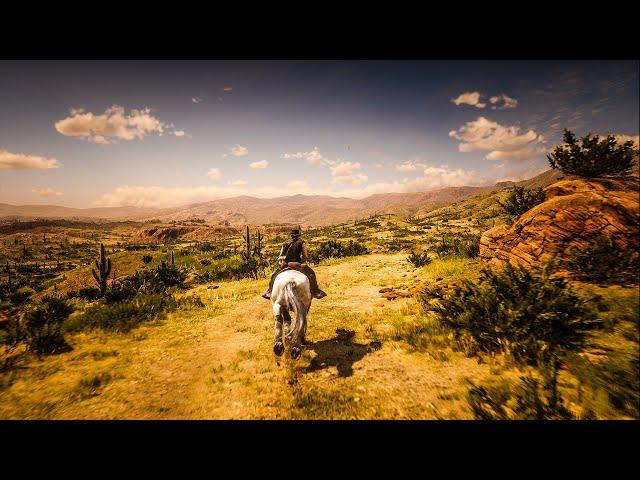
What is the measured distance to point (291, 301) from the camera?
5.69 meters

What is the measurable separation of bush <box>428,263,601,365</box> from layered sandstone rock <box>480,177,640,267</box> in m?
1.72

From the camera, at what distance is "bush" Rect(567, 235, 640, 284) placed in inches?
215

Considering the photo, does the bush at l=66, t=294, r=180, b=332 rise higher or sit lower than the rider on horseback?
lower

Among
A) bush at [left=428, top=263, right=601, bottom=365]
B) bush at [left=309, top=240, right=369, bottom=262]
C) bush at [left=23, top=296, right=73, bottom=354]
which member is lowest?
bush at [left=309, top=240, right=369, bottom=262]

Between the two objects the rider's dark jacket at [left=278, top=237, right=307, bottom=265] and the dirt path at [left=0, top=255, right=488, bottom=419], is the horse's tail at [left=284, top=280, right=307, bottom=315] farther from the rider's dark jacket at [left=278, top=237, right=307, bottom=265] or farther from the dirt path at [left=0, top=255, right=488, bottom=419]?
the dirt path at [left=0, top=255, right=488, bottom=419]

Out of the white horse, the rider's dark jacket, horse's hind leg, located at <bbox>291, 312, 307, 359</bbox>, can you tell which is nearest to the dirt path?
horse's hind leg, located at <bbox>291, 312, 307, 359</bbox>

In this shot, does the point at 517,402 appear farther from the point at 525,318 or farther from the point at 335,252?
the point at 335,252

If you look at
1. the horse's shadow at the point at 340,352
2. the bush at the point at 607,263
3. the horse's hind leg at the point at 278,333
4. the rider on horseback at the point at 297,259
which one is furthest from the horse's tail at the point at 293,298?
the bush at the point at 607,263

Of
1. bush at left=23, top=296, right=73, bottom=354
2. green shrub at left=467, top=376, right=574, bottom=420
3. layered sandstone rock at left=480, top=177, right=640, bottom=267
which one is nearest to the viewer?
green shrub at left=467, top=376, right=574, bottom=420

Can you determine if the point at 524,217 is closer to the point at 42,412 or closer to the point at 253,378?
the point at 253,378

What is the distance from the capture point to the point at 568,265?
21.6ft
